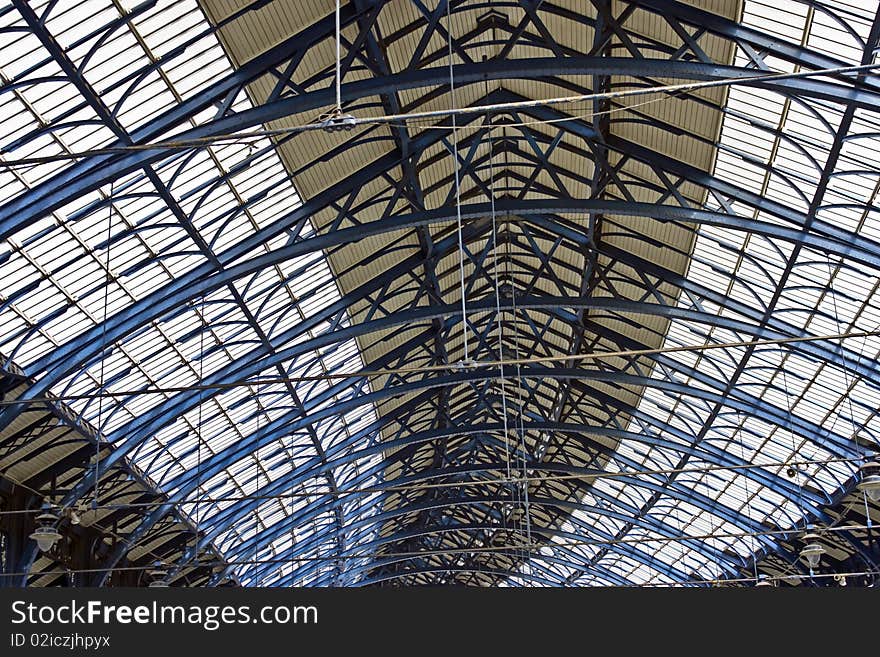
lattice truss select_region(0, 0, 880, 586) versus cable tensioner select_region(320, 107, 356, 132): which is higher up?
lattice truss select_region(0, 0, 880, 586)

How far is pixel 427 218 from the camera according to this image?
25.4m

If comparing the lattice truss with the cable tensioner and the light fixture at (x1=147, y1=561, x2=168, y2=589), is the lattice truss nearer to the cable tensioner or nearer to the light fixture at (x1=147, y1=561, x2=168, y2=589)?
the cable tensioner

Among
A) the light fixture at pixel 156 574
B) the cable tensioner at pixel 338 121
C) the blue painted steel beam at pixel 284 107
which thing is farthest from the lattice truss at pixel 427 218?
the light fixture at pixel 156 574

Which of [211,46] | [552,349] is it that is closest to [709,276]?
[552,349]

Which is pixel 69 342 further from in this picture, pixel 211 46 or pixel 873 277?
pixel 873 277

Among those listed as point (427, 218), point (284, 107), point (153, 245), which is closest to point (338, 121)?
point (284, 107)

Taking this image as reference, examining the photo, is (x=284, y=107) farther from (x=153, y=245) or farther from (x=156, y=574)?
(x=156, y=574)

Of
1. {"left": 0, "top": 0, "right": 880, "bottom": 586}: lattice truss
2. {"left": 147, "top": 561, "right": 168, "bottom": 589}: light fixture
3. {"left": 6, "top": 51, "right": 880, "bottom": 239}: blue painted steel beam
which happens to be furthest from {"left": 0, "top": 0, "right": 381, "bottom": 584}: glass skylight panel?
{"left": 147, "top": 561, "right": 168, "bottom": 589}: light fixture

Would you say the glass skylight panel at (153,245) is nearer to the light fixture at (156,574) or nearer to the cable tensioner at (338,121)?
the light fixture at (156,574)

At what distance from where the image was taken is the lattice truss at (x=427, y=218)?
64.5 ft

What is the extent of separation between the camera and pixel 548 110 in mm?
25578

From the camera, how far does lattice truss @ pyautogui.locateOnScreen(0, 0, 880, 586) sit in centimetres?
1967

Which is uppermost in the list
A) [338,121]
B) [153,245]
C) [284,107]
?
[153,245]

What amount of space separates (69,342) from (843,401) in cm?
2488
